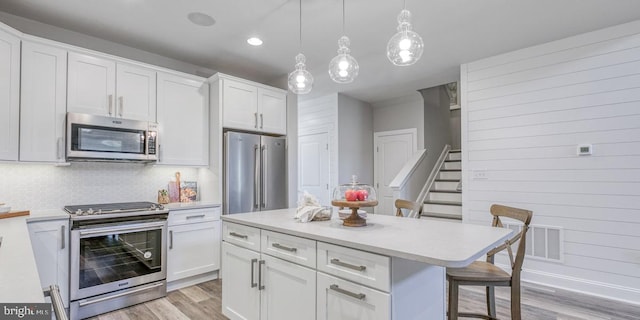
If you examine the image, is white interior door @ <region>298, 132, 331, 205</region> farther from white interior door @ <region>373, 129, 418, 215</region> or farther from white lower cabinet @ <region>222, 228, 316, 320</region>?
white lower cabinet @ <region>222, 228, 316, 320</region>

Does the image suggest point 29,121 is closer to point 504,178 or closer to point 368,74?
point 368,74

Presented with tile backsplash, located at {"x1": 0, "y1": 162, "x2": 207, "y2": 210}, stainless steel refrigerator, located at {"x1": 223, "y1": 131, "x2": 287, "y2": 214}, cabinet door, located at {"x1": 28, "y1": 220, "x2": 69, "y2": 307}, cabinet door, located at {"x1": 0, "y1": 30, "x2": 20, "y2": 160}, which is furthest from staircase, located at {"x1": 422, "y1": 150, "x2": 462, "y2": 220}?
cabinet door, located at {"x1": 0, "y1": 30, "x2": 20, "y2": 160}

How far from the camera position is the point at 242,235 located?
2.23m

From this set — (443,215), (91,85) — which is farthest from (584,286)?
(91,85)

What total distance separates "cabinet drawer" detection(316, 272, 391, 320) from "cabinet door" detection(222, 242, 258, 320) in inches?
23.8

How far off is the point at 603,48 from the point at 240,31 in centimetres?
366

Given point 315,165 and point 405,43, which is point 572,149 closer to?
point 405,43

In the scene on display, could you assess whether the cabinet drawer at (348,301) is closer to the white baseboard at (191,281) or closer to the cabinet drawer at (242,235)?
the cabinet drawer at (242,235)

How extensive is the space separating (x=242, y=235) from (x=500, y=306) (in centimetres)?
245

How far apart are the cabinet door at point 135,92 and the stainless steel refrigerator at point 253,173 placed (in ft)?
2.84

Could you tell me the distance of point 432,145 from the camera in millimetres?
6117

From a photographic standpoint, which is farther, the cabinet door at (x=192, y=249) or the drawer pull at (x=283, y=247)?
the cabinet door at (x=192, y=249)

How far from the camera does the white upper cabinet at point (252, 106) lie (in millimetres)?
3682

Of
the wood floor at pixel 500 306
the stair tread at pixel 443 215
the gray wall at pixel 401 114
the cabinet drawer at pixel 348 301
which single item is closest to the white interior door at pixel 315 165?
the gray wall at pixel 401 114
